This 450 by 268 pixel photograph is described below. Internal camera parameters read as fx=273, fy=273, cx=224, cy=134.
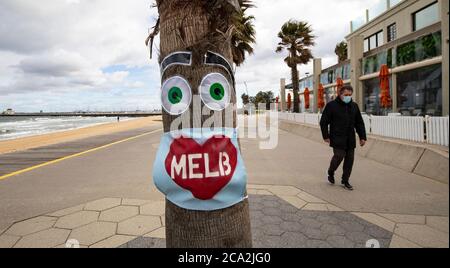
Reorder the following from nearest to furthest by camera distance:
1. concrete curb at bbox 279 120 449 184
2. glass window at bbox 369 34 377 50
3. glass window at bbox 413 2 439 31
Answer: concrete curb at bbox 279 120 449 184 < glass window at bbox 413 2 439 31 < glass window at bbox 369 34 377 50

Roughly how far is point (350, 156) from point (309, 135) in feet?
26.8

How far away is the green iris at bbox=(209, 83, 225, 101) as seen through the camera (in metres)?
1.78

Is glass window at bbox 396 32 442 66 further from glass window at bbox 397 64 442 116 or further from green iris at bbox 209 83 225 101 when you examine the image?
green iris at bbox 209 83 225 101

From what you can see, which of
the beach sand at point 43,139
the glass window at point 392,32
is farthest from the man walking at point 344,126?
the glass window at point 392,32

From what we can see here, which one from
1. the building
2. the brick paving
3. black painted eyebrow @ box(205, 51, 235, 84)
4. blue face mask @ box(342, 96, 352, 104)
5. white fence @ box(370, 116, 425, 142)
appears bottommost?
the brick paving

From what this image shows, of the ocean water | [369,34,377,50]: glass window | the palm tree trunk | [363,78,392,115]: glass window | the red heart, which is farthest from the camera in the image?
the ocean water

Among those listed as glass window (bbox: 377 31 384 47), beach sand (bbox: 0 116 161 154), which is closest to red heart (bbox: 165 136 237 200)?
beach sand (bbox: 0 116 161 154)

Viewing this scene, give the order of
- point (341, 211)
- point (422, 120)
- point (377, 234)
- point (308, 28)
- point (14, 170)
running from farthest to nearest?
point (308, 28) → point (14, 170) → point (422, 120) → point (341, 211) → point (377, 234)

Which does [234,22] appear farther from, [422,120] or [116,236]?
[422,120]

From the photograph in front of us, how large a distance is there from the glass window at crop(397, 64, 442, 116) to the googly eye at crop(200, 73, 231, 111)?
14.1 m

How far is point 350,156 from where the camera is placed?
507 centimetres

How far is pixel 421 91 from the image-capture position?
1362cm

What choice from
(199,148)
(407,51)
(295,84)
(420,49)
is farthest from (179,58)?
(295,84)
